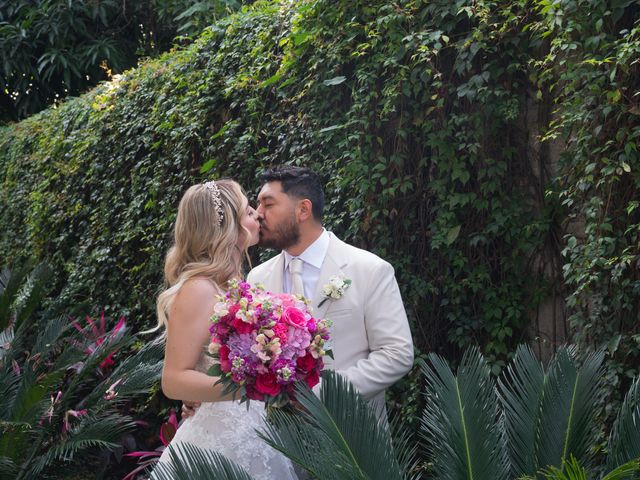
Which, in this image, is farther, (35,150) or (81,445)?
(35,150)

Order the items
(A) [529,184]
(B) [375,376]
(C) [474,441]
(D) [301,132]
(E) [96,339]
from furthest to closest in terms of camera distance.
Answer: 1. (E) [96,339]
2. (D) [301,132]
3. (A) [529,184]
4. (B) [375,376]
5. (C) [474,441]

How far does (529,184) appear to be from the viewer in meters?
4.43

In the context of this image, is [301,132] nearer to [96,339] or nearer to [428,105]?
[428,105]

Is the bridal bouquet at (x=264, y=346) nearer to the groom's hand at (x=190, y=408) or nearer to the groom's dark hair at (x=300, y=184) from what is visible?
the groom's hand at (x=190, y=408)

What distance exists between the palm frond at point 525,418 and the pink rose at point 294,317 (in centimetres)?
73

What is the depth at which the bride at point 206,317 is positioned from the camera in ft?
11.2

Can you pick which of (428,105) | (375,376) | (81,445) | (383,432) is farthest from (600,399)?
(81,445)

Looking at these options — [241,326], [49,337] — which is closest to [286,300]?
[241,326]

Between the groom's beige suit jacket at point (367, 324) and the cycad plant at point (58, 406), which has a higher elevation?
the groom's beige suit jacket at point (367, 324)

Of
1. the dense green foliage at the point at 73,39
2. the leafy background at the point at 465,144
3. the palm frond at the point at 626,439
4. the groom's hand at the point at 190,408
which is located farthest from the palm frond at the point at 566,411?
the dense green foliage at the point at 73,39

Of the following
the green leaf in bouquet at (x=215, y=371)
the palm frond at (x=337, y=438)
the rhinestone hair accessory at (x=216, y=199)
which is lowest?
the palm frond at (x=337, y=438)

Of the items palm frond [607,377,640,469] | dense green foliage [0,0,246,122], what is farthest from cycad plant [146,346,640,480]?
dense green foliage [0,0,246,122]

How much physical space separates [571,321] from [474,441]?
124 cm

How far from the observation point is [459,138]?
4.49m
